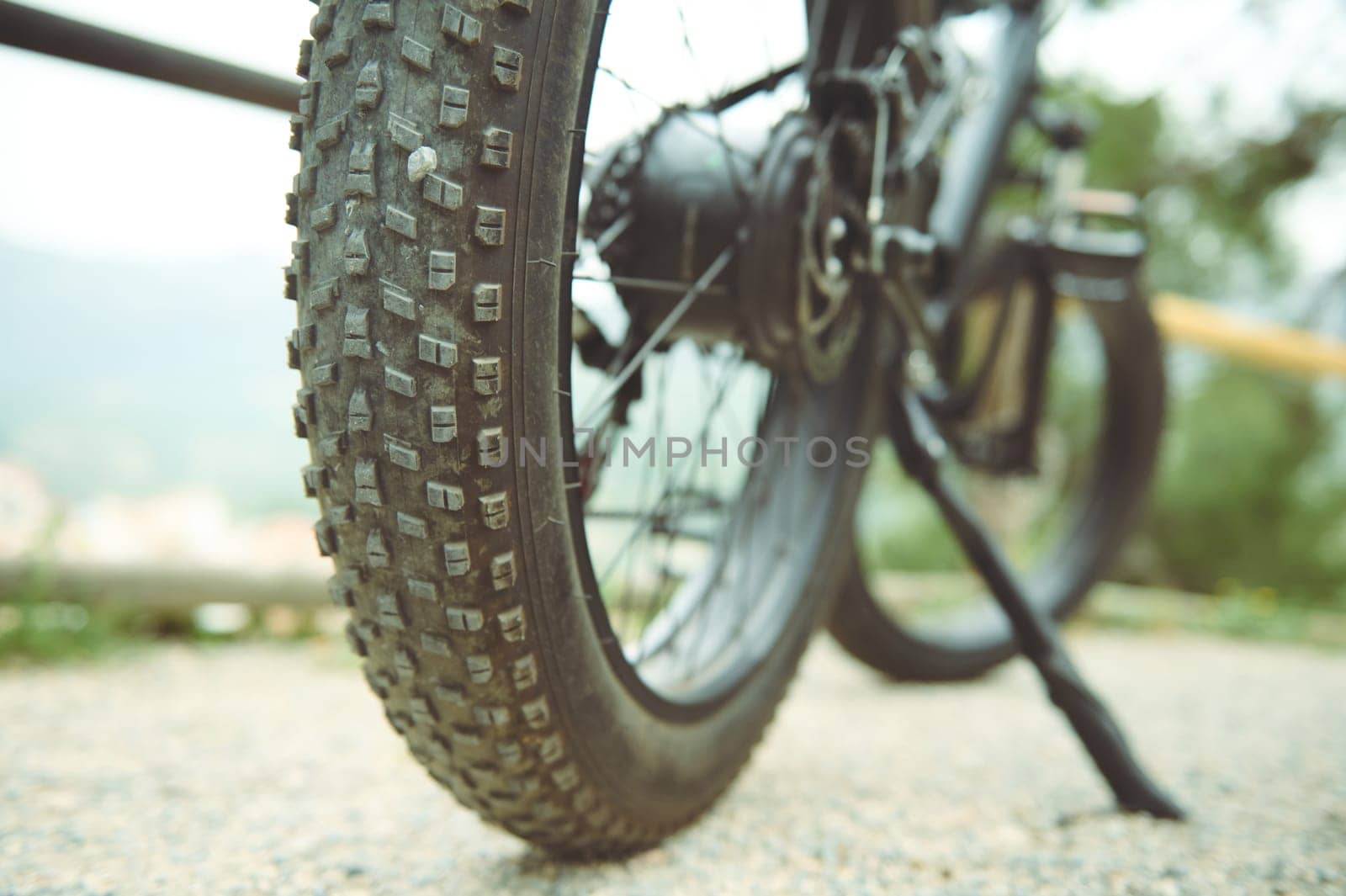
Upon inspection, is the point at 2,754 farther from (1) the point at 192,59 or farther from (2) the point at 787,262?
(2) the point at 787,262

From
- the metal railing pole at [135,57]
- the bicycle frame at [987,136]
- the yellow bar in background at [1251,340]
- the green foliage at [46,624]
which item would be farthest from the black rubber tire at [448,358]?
the yellow bar in background at [1251,340]

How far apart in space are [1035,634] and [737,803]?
49 cm

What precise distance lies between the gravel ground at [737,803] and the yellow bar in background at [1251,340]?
1606 mm

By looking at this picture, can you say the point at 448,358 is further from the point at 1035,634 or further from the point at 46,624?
the point at 46,624

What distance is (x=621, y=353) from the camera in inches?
43.4

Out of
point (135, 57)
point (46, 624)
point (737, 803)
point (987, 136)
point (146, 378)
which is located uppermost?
point (987, 136)

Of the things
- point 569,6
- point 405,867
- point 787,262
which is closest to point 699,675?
point 405,867

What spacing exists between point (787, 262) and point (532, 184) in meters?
0.40

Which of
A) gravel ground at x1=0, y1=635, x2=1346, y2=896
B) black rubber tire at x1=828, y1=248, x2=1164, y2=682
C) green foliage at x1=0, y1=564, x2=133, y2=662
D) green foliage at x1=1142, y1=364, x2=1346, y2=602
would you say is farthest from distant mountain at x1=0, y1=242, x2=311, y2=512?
green foliage at x1=1142, y1=364, x2=1346, y2=602

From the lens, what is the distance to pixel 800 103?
1256 mm

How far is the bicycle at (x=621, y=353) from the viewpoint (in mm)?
724

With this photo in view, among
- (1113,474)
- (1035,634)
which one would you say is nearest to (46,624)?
(1035,634)
